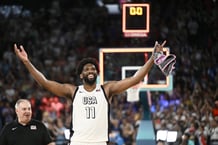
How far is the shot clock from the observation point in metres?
11.8

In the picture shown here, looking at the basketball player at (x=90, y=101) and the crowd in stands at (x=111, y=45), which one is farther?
the crowd in stands at (x=111, y=45)

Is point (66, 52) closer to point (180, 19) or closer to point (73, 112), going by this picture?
point (180, 19)

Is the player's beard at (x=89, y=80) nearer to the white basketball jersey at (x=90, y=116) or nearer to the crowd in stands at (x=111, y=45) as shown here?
the white basketball jersey at (x=90, y=116)

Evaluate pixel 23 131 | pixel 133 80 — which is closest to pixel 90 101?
pixel 133 80

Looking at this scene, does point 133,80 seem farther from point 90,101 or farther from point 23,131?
point 23,131

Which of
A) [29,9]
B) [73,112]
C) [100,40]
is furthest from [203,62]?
[73,112]

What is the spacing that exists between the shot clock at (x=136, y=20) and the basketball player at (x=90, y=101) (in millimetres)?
5274

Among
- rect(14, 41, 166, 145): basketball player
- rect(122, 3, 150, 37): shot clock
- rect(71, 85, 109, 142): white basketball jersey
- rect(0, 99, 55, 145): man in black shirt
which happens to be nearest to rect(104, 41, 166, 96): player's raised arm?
rect(14, 41, 166, 145): basketball player

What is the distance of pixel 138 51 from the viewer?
39.0 ft

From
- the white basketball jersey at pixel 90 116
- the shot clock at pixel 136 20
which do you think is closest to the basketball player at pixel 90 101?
the white basketball jersey at pixel 90 116

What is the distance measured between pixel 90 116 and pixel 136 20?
5.65 m

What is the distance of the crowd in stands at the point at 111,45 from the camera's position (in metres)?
15.6

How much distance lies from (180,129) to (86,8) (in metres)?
11.5

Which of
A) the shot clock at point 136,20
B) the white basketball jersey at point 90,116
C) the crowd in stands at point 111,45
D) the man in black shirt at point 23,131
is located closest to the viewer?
the white basketball jersey at point 90,116
